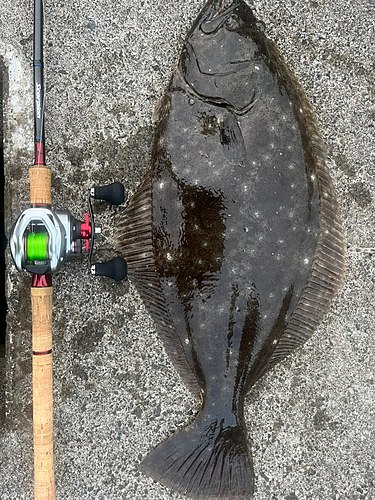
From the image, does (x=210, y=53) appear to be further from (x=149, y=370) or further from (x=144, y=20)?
(x=149, y=370)

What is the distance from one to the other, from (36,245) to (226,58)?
1.05 m

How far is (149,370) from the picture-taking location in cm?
171

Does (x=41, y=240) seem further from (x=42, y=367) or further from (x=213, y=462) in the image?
(x=213, y=462)

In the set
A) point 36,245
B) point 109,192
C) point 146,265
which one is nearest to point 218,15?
point 109,192

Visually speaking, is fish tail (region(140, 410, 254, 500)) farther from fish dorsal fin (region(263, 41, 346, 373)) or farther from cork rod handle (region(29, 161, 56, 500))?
cork rod handle (region(29, 161, 56, 500))

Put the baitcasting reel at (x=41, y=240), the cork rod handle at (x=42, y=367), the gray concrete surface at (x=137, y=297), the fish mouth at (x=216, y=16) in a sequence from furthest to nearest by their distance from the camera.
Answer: the gray concrete surface at (x=137, y=297), the fish mouth at (x=216, y=16), the cork rod handle at (x=42, y=367), the baitcasting reel at (x=41, y=240)

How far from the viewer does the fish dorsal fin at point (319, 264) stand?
161cm

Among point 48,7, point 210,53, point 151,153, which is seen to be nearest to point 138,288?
point 151,153

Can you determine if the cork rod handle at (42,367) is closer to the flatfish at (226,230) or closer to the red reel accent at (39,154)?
the red reel accent at (39,154)

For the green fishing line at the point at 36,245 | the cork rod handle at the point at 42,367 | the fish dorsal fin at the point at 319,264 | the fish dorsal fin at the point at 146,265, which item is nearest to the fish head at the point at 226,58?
the fish dorsal fin at the point at 319,264

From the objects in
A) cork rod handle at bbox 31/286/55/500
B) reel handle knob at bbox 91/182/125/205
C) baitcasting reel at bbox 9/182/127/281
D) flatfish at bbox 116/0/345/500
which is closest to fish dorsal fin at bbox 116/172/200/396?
flatfish at bbox 116/0/345/500

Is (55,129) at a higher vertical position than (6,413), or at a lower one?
higher

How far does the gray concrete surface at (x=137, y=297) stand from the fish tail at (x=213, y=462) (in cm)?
13

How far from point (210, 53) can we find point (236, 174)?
53cm
